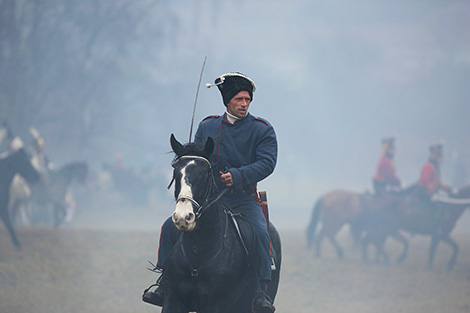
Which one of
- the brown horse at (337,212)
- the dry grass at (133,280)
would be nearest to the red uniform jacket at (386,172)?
the brown horse at (337,212)

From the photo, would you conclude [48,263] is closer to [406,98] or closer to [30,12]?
[30,12]

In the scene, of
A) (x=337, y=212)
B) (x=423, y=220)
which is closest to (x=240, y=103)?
(x=423, y=220)

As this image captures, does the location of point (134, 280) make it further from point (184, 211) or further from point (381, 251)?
point (184, 211)

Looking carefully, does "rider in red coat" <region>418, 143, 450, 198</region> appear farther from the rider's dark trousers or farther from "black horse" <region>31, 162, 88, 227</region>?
the rider's dark trousers

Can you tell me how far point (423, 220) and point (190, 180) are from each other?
53.3 ft

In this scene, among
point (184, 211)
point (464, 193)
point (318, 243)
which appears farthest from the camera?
point (318, 243)

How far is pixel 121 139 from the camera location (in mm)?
44969

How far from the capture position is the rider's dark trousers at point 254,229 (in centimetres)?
461

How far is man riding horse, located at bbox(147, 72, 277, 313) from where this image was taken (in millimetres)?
4637

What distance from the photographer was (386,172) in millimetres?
19797

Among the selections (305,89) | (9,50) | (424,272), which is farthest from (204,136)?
(305,89)

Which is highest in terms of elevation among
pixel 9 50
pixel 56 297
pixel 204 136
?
pixel 9 50

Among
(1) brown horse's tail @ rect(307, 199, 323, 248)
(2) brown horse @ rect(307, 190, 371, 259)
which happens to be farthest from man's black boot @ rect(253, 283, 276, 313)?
(2) brown horse @ rect(307, 190, 371, 259)

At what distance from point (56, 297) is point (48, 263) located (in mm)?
1937
